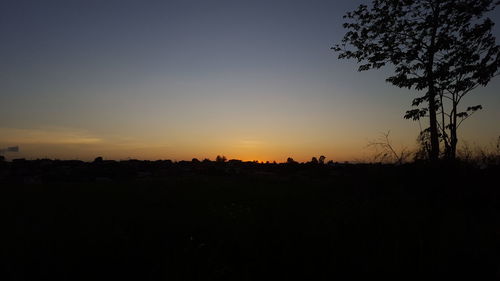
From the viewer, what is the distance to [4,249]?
188 inches

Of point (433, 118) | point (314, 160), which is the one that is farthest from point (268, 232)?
point (314, 160)

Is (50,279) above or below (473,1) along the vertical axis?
below

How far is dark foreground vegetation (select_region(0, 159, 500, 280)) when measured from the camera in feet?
14.4

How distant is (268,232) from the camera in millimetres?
5402

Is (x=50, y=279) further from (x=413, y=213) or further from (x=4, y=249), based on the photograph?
(x=413, y=213)

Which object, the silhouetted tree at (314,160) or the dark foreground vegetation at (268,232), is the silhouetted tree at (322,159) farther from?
the dark foreground vegetation at (268,232)

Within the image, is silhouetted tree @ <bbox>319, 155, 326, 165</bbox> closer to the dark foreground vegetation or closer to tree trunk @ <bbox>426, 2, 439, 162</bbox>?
tree trunk @ <bbox>426, 2, 439, 162</bbox>

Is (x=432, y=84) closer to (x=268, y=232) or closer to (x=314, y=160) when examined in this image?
(x=314, y=160)

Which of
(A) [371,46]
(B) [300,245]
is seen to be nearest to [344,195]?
(B) [300,245]

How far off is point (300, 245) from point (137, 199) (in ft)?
14.9

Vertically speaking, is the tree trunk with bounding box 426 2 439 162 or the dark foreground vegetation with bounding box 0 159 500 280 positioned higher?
the tree trunk with bounding box 426 2 439 162

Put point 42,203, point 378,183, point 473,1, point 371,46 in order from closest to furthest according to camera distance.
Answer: point 42,203
point 378,183
point 473,1
point 371,46

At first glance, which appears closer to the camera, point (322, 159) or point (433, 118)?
point (433, 118)

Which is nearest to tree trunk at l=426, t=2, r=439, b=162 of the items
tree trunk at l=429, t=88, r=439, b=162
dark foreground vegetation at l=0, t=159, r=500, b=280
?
tree trunk at l=429, t=88, r=439, b=162
